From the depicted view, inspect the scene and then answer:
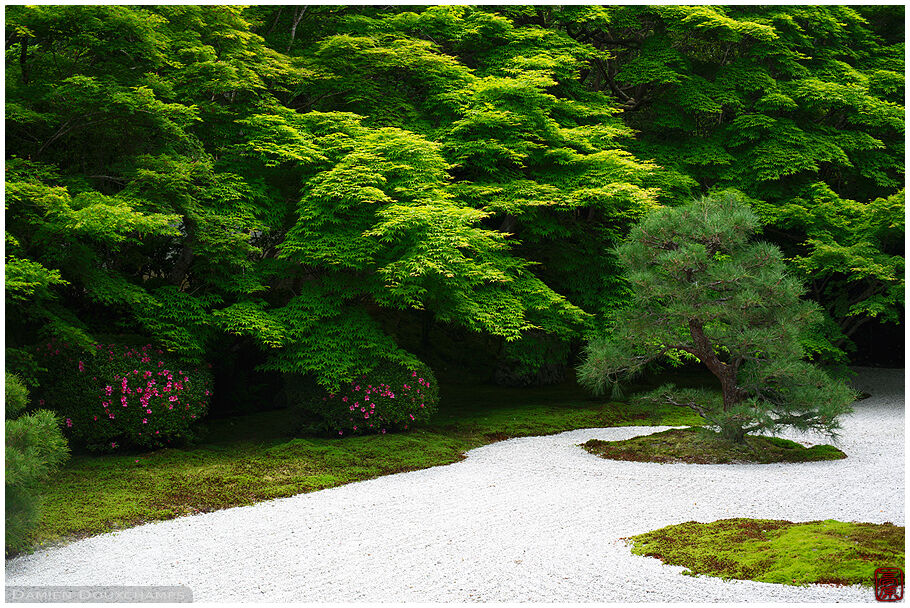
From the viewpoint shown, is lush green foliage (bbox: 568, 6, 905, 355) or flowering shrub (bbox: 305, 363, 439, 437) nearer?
flowering shrub (bbox: 305, 363, 439, 437)

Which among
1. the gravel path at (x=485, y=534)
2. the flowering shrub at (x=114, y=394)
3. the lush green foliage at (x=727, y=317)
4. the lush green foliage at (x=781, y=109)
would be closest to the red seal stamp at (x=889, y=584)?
the gravel path at (x=485, y=534)

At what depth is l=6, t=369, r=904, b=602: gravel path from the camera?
4.46 m

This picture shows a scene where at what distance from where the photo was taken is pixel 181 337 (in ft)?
30.1

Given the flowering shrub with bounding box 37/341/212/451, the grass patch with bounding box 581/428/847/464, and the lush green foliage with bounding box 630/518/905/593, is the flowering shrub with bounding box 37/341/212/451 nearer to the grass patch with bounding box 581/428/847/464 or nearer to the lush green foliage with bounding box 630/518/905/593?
the grass patch with bounding box 581/428/847/464

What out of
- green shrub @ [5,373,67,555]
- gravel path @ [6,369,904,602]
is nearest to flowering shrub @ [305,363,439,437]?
gravel path @ [6,369,904,602]

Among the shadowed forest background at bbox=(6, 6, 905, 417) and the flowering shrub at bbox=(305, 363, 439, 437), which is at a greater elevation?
the shadowed forest background at bbox=(6, 6, 905, 417)

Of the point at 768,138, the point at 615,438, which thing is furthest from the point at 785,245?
the point at 615,438

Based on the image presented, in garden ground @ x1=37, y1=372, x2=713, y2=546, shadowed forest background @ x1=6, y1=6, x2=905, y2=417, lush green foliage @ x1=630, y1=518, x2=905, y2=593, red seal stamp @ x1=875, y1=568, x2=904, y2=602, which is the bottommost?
Result: garden ground @ x1=37, y1=372, x2=713, y2=546

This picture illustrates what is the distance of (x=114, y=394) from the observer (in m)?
8.74

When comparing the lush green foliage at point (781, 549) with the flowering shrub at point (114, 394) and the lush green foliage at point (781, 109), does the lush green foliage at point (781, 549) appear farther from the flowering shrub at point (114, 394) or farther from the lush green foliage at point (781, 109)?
the lush green foliage at point (781, 109)

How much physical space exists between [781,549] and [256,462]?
5707 mm

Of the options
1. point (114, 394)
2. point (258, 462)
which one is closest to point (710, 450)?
point (258, 462)

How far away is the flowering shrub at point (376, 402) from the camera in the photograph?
9.85 m

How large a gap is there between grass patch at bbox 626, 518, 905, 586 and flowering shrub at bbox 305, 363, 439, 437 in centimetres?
494
